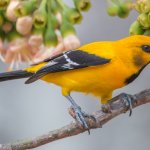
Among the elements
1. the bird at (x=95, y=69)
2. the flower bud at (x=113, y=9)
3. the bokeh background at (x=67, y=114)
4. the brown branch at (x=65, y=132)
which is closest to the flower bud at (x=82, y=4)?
the flower bud at (x=113, y=9)

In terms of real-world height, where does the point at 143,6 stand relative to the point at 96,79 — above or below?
above

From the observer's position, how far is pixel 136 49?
135cm

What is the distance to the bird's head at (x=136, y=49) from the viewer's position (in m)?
1.28

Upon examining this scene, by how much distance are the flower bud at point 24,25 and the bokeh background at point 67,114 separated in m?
1.42

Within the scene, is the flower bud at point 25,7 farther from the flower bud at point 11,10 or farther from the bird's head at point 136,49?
the bird's head at point 136,49

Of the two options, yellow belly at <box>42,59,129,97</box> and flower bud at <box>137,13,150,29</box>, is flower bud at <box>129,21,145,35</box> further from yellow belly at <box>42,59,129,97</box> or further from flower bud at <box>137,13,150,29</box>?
yellow belly at <box>42,59,129,97</box>

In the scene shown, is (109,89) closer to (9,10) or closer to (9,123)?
(9,10)

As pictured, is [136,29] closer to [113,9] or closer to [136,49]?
[113,9]

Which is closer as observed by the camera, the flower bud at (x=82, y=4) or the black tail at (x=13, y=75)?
→ the flower bud at (x=82, y=4)

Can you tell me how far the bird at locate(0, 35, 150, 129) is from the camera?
1.37 m

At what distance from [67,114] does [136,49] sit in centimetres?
133

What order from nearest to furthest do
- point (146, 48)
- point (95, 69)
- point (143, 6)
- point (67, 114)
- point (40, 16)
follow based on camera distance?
point (143, 6), point (40, 16), point (146, 48), point (95, 69), point (67, 114)

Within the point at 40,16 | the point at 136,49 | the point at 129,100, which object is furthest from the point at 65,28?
the point at 136,49

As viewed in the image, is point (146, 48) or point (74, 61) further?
point (74, 61)
